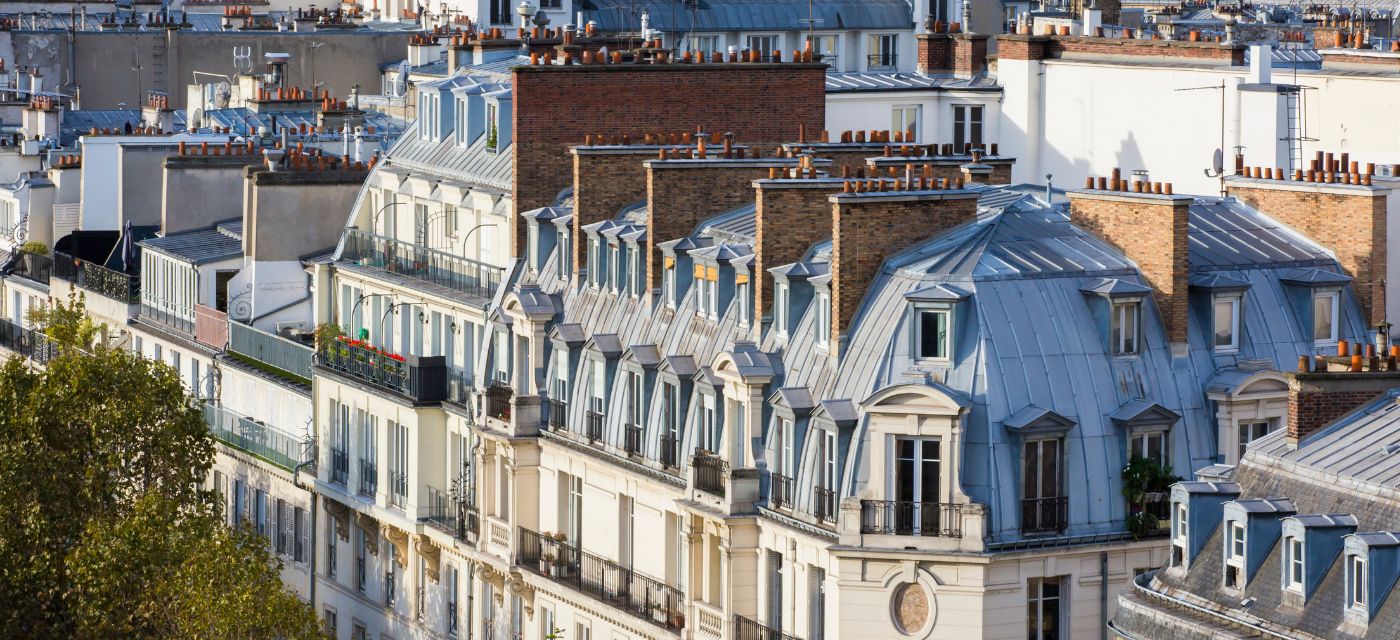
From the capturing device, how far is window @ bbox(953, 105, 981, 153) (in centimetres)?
7356

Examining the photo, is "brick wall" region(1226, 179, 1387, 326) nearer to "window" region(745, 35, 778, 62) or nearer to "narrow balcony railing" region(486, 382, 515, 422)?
"narrow balcony railing" region(486, 382, 515, 422)

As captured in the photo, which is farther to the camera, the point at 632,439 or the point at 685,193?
the point at 685,193

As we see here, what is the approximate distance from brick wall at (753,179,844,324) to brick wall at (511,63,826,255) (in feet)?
32.9

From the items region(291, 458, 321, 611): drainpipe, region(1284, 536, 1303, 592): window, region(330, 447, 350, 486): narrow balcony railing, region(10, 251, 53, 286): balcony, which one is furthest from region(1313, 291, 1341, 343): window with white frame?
region(10, 251, 53, 286): balcony

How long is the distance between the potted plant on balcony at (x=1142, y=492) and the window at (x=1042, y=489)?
1.01 meters

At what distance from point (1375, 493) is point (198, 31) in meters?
77.5

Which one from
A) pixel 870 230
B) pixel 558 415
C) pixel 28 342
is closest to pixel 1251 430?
pixel 870 230

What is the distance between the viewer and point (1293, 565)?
42.0 meters

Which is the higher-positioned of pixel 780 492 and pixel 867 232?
pixel 867 232

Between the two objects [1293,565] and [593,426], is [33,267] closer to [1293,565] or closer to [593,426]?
[593,426]

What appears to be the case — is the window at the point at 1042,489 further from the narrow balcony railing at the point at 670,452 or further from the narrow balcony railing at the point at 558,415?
the narrow balcony railing at the point at 558,415

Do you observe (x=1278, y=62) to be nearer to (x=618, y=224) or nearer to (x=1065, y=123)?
(x=1065, y=123)

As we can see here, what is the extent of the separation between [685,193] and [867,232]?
6760 mm

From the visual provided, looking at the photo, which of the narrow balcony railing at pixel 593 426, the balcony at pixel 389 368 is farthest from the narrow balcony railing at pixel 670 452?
the balcony at pixel 389 368
